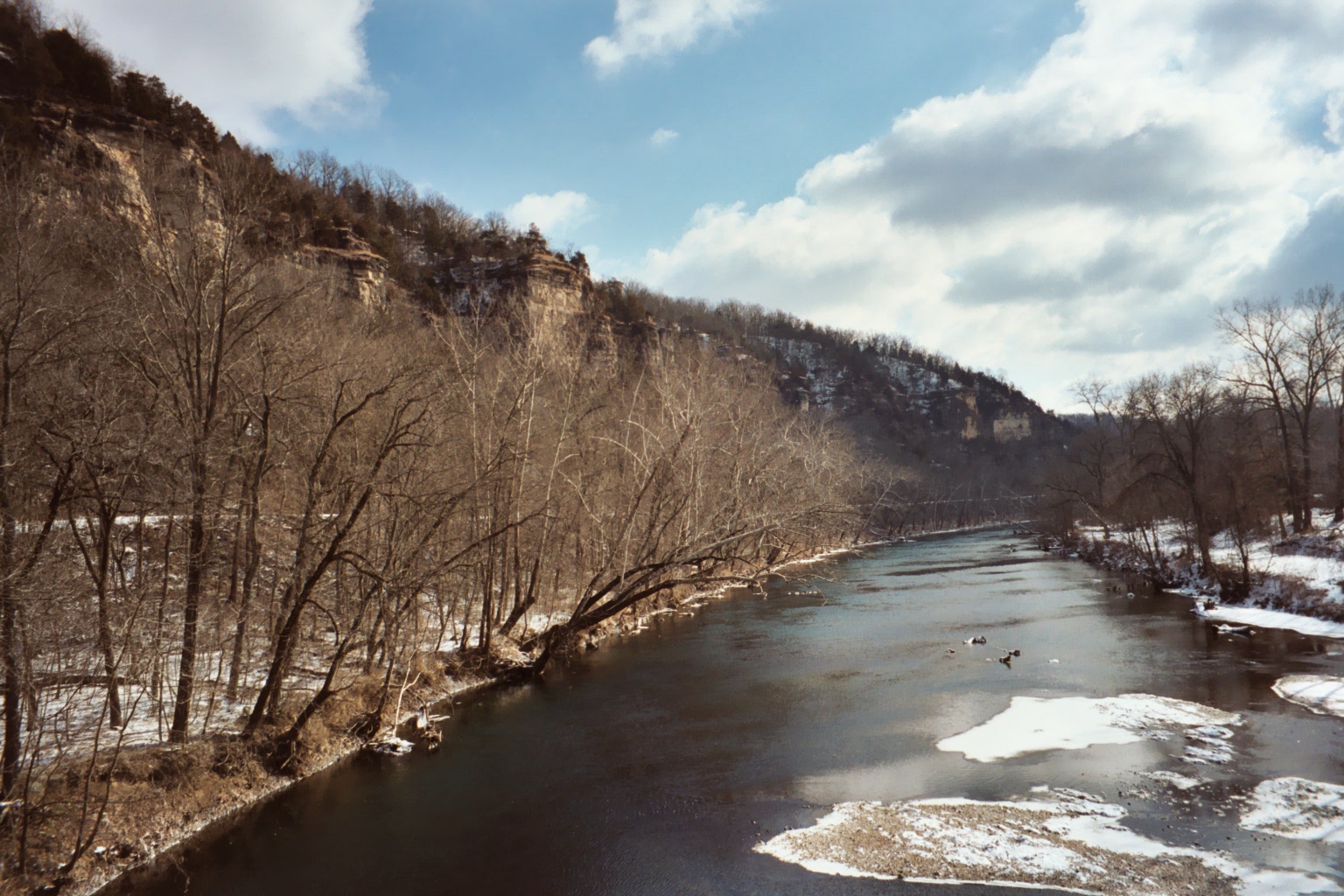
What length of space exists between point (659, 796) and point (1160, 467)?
3730cm

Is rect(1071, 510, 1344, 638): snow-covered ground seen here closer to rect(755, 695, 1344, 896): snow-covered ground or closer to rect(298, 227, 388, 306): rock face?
rect(755, 695, 1344, 896): snow-covered ground

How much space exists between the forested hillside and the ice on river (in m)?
6.44

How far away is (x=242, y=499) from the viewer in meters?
11.3

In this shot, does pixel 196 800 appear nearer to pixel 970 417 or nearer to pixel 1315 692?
pixel 1315 692

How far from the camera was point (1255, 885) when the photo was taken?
7.75m

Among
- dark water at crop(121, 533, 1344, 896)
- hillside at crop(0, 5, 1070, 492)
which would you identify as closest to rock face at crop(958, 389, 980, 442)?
hillside at crop(0, 5, 1070, 492)

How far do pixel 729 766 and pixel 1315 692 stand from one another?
486 inches

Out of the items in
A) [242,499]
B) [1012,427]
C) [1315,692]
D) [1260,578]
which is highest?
[1012,427]

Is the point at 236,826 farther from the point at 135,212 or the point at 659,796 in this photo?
the point at 135,212

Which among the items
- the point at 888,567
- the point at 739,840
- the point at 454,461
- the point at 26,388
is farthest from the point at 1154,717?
the point at 888,567

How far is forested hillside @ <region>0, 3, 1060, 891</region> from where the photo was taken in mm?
8930

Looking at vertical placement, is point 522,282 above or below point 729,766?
above

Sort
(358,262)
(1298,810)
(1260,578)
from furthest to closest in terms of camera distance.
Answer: (358,262)
(1260,578)
(1298,810)

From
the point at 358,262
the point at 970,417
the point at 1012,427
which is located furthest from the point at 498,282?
the point at 1012,427
